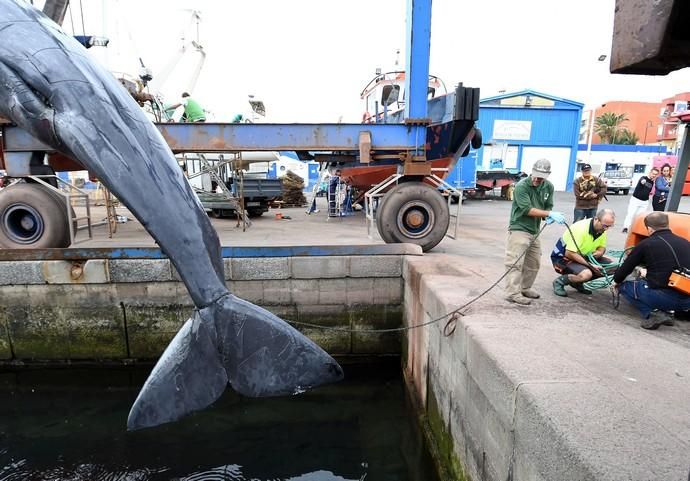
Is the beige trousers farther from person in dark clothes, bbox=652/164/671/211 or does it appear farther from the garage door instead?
the garage door

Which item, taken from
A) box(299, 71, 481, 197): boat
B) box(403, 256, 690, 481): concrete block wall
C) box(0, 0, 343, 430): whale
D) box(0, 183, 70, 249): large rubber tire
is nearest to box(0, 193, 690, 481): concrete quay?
box(403, 256, 690, 481): concrete block wall

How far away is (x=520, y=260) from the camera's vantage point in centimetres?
425

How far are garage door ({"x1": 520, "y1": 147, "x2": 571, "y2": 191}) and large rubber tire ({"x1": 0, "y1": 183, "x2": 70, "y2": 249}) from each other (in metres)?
22.6

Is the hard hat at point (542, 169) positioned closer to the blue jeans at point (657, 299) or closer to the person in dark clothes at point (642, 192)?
the blue jeans at point (657, 299)

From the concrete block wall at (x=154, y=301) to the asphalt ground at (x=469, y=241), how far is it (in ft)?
3.79

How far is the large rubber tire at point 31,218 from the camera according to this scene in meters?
5.98

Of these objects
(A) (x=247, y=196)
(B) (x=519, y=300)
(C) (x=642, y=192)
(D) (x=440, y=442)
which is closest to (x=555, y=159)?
(C) (x=642, y=192)

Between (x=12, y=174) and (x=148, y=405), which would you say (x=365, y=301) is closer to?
(x=148, y=405)

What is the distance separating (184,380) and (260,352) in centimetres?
50

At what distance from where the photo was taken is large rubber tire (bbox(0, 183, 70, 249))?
598cm

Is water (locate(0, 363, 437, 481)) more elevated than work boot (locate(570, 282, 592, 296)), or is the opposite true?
work boot (locate(570, 282, 592, 296))

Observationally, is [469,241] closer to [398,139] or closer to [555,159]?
[398,139]

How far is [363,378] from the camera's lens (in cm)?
615

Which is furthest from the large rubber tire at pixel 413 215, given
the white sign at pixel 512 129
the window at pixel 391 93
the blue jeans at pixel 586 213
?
the white sign at pixel 512 129
